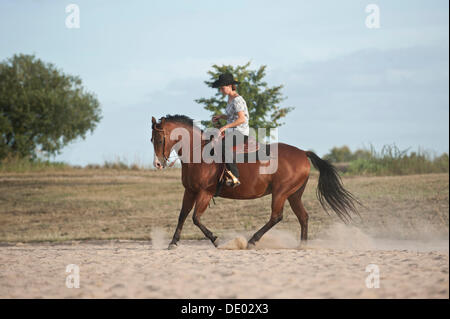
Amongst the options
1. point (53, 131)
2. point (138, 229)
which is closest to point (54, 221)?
point (138, 229)

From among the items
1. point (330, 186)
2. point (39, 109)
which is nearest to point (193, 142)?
point (330, 186)

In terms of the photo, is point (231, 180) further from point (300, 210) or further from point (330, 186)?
point (330, 186)

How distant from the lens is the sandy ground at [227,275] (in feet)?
18.7

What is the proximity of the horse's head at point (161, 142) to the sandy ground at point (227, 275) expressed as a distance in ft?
5.60

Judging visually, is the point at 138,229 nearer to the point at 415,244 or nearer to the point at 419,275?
the point at 415,244

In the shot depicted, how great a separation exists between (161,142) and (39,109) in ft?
106

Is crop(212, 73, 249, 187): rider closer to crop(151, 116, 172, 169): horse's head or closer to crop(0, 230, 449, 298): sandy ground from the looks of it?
crop(151, 116, 172, 169): horse's head

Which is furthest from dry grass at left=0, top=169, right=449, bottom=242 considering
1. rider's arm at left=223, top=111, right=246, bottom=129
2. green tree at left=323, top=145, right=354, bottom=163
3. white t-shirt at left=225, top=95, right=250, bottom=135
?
green tree at left=323, top=145, right=354, bottom=163

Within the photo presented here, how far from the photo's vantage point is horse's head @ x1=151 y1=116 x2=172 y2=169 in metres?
9.20

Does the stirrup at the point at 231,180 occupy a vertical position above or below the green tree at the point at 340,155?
below

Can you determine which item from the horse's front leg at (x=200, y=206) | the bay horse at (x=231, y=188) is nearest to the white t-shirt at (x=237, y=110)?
the bay horse at (x=231, y=188)

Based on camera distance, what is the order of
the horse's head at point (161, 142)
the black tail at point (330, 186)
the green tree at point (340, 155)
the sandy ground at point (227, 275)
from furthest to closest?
1. the green tree at point (340, 155)
2. the black tail at point (330, 186)
3. the horse's head at point (161, 142)
4. the sandy ground at point (227, 275)

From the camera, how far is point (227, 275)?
6.57 metres

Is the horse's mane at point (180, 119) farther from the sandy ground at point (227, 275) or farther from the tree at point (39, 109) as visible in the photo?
the tree at point (39, 109)
